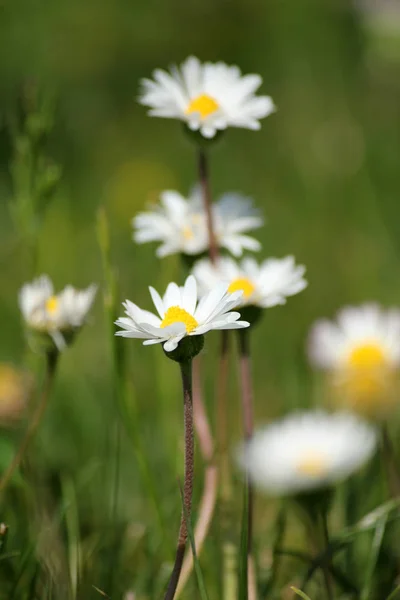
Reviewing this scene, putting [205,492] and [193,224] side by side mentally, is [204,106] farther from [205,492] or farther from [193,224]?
[205,492]

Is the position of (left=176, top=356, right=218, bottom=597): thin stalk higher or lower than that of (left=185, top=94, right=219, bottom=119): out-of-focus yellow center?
lower

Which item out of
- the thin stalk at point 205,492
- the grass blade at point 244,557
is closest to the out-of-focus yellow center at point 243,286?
the thin stalk at point 205,492

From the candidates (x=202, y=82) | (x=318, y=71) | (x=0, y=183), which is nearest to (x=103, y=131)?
(x=0, y=183)

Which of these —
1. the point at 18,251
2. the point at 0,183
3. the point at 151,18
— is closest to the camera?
the point at 18,251

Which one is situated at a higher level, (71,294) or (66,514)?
(71,294)

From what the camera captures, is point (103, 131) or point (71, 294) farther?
point (103, 131)

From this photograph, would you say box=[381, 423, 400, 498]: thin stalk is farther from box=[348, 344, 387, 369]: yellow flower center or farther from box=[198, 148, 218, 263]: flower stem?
box=[198, 148, 218, 263]: flower stem

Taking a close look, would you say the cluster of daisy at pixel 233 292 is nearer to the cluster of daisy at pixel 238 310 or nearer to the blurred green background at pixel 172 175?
the cluster of daisy at pixel 238 310

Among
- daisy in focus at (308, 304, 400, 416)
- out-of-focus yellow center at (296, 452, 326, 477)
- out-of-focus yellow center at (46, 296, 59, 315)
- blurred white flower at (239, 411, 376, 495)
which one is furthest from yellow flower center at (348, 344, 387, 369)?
out-of-focus yellow center at (46, 296, 59, 315)

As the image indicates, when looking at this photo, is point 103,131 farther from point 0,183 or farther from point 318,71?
point 318,71
